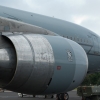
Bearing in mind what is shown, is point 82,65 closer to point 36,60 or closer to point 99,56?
point 36,60

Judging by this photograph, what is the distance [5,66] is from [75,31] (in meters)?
8.18

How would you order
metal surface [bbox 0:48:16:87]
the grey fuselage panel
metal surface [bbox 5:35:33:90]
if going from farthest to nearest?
the grey fuselage panel → metal surface [bbox 0:48:16:87] → metal surface [bbox 5:35:33:90]

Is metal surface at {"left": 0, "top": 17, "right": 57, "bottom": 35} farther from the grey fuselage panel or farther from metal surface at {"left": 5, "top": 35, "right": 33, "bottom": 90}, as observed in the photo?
the grey fuselage panel

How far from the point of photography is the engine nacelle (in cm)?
621

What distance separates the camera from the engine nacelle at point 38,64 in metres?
6.21

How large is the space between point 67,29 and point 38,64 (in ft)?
23.4

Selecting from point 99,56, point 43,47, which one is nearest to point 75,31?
point 99,56

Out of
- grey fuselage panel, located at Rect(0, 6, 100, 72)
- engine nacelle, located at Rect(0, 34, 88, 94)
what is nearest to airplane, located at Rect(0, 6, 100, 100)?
engine nacelle, located at Rect(0, 34, 88, 94)

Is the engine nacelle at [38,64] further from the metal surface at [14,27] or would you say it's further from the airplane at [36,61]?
the metal surface at [14,27]

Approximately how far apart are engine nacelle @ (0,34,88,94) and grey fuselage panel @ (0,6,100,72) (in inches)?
168

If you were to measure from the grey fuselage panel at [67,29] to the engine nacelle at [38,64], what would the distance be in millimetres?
4259

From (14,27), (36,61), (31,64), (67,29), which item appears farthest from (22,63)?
(67,29)

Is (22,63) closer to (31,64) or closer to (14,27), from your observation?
(31,64)

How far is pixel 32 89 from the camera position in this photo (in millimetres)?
6570
